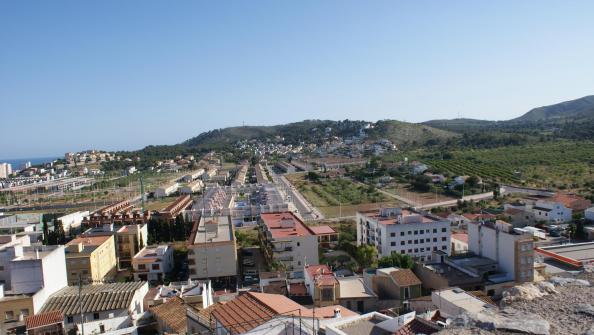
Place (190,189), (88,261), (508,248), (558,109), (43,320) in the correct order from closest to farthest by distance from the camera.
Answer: (43,320)
(508,248)
(88,261)
(190,189)
(558,109)

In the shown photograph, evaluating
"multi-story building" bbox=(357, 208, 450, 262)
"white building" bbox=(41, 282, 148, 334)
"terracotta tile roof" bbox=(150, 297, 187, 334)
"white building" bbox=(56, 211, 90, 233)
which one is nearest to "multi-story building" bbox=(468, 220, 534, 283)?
"multi-story building" bbox=(357, 208, 450, 262)

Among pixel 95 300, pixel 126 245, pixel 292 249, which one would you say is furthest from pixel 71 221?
pixel 95 300

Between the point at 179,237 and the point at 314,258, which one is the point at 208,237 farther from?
the point at 179,237

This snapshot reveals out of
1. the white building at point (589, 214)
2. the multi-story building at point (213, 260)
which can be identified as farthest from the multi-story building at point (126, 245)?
the white building at point (589, 214)

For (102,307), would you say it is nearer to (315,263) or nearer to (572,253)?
(315,263)

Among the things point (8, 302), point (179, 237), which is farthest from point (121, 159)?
point (8, 302)
